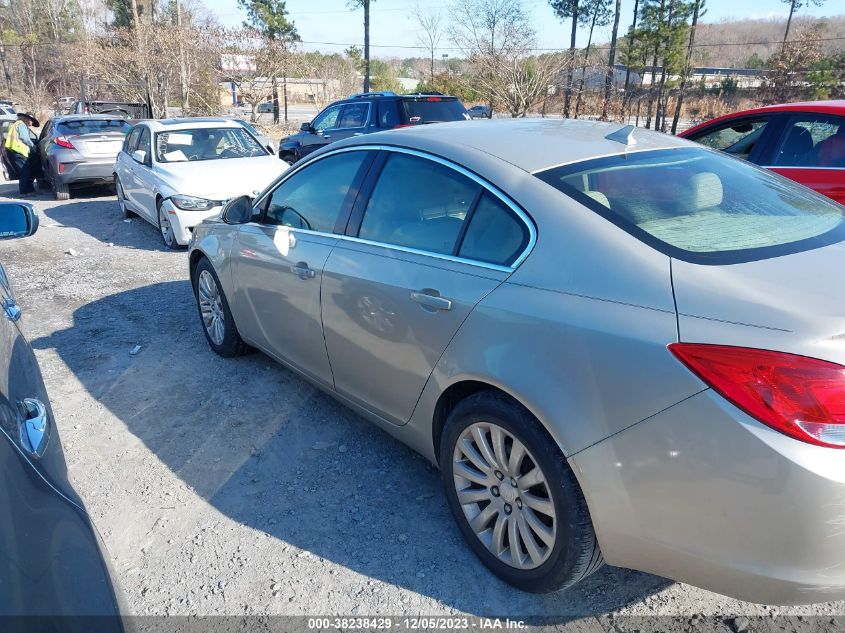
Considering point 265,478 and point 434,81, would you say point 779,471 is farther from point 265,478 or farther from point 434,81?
point 434,81

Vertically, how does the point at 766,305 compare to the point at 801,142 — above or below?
below

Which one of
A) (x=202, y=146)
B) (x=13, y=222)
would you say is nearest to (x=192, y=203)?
(x=202, y=146)

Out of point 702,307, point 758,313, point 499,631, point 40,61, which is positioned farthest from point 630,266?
point 40,61

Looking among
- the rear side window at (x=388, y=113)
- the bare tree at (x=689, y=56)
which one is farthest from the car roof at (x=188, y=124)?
the bare tree at (x=689, y=56)

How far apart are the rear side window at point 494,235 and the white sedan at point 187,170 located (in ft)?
18.8

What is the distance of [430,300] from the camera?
254cm

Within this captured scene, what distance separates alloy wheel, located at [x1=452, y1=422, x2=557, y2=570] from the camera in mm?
2264

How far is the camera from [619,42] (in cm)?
3688

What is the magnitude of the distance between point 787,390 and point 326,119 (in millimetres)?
13532

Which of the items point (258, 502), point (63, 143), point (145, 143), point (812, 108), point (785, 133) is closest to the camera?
point (258, 502)

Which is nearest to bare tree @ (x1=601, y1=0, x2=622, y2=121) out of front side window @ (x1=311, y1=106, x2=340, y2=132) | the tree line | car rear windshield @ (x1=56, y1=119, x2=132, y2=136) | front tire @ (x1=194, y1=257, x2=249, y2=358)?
the tree line

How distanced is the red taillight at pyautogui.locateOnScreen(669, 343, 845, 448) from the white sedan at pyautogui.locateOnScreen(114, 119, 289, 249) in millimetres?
6846

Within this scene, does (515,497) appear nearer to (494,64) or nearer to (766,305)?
(766,305)

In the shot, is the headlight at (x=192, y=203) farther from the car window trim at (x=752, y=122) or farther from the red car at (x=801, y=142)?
the red car at (x=801, y=142)
